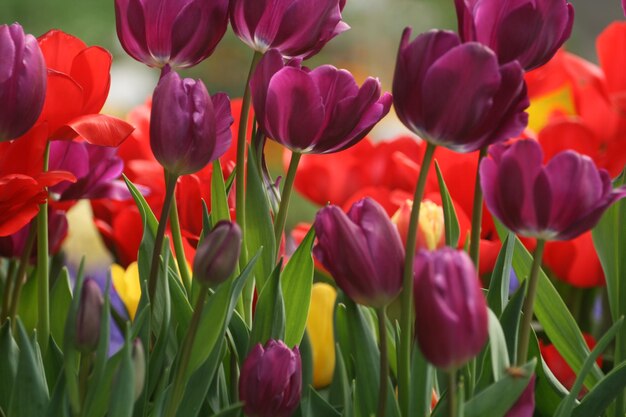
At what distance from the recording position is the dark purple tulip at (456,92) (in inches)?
13.0

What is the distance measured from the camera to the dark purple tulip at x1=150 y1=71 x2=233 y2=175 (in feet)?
1.21

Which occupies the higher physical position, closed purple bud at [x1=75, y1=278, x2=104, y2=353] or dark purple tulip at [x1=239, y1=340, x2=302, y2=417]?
closed purple bud at [x1=75, y1=278, x2=104, y2=353]

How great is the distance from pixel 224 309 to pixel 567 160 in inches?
5.1

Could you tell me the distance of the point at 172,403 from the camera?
1.19 ft

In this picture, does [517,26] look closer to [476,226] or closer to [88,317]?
[476,226]

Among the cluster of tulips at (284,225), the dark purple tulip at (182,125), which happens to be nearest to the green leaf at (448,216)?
the cluster of tulips at (284,225)

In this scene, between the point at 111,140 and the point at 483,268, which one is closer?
the point at 111,140

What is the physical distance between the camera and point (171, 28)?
Result: 412mm

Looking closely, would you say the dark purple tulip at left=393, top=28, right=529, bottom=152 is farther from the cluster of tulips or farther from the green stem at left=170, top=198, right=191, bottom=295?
the green stem at left=170, top=198, right=191, bottom=295

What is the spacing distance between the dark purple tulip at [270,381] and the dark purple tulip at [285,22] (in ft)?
0.41

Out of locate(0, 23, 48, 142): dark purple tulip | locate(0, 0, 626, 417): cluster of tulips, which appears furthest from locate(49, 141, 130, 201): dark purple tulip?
locate(0, 23, 48, 142): dark purple tulip

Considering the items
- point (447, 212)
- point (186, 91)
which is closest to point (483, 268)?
point (447, 212)

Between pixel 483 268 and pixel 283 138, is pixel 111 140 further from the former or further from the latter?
pixel 483 268

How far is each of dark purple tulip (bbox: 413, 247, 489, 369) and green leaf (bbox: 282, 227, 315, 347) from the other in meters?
0.15
